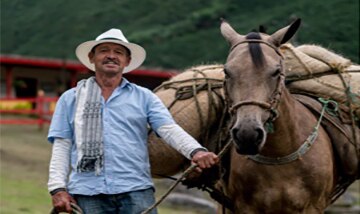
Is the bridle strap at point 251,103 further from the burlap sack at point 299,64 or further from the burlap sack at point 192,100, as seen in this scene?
the burlap sack at point 299,64

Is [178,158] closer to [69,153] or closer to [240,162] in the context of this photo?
[240,162]

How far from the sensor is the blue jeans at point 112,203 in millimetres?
4242

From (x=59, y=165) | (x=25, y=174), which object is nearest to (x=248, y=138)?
(x=59, y=165)

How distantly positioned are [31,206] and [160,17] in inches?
2015

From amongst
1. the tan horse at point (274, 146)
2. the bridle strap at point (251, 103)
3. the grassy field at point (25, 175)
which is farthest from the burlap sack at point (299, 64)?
the grassy field at point (25, 175)

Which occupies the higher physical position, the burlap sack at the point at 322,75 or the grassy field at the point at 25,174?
the burlap sack at the point at 322,75

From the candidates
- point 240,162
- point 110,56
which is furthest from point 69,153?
point 240,162

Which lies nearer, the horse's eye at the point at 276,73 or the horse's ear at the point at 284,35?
the horse's eye at the point at 276,73

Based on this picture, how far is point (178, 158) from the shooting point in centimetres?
563

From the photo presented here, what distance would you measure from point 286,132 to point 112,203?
1.37 meters

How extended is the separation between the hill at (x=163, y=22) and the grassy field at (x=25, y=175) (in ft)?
69.1

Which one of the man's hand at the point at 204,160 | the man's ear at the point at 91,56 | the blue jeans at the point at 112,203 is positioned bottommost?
the blue jeans at the point at 112,203

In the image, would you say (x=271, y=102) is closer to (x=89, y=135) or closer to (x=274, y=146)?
(x=274, y=146)

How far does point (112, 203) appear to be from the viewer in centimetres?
425
